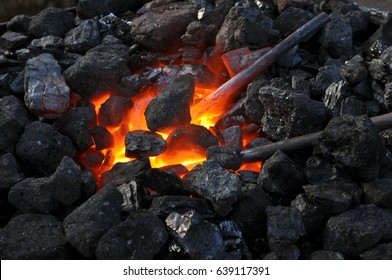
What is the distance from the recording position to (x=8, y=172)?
340cm

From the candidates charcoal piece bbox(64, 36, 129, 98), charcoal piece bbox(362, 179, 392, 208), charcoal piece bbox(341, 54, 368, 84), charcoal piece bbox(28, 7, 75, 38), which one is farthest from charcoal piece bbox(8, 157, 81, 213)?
charcoal piece bbox(341, 54, 368, 84)

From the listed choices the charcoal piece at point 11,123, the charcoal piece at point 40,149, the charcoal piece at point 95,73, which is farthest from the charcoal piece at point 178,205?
the charcoal piece at point 95,73

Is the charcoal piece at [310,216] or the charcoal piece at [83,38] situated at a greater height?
the charcoal piece at [83,38]

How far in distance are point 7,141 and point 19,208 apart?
2.00 ft

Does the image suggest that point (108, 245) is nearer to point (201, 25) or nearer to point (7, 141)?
point (7, 141)

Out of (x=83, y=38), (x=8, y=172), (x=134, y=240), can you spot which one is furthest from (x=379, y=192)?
(x=83, y=38)

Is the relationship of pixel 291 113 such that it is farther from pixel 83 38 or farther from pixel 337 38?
pixel 83 38

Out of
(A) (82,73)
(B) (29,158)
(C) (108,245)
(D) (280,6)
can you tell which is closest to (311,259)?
(C) (108,245)

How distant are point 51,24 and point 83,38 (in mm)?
499

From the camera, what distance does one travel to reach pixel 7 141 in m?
3.62

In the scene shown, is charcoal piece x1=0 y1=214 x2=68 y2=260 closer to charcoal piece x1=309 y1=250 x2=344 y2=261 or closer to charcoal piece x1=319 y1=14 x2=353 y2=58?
charcoal piece x1=309 y1=250 x2=344 y2=261

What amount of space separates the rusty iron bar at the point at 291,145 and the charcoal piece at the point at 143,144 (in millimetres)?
596

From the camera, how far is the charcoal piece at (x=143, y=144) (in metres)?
3.57

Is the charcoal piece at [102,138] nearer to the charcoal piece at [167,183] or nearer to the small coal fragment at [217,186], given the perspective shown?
the charcoal piece at [167,183]
